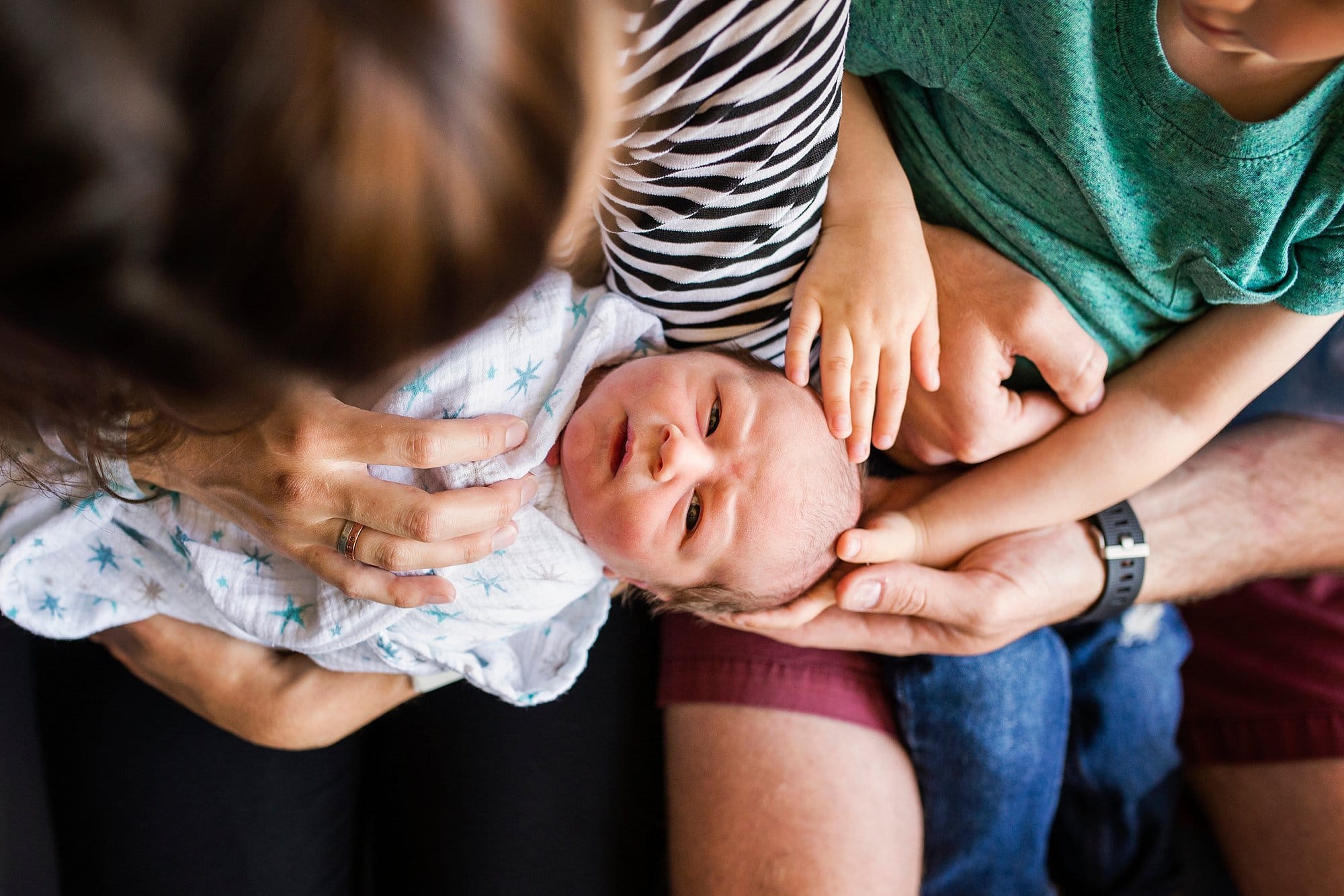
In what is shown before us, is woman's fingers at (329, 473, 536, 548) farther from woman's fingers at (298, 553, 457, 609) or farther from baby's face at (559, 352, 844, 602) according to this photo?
baby's face at (559, 352, 844, 602)

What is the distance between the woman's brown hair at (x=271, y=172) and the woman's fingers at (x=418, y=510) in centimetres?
35

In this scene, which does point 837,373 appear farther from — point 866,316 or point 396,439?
point 396,439

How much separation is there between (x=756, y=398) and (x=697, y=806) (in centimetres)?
65

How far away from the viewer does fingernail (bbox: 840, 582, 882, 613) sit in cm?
122

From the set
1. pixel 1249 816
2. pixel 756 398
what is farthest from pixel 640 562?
pixel 1249 816

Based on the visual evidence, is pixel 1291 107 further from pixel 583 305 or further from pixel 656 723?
pixel 656 723

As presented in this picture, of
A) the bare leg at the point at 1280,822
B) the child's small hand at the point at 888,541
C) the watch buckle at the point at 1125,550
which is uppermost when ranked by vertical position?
the child's small hand at the point at 888,541

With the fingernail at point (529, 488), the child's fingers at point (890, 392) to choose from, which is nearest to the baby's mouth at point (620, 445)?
the fingernail at point (529, 488)

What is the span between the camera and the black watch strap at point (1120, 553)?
4.45ft

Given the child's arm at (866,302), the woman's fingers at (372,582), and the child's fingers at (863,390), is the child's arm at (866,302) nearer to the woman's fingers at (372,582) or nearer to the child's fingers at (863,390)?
the child's fingers at (863,390)

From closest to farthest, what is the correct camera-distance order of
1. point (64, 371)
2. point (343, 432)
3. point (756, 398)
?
1. point (64, 371)
2. point (343, 432)
3. point (756, 398)

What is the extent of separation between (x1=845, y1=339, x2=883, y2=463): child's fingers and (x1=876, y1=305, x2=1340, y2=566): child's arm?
6.1 inches

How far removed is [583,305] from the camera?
1199mm

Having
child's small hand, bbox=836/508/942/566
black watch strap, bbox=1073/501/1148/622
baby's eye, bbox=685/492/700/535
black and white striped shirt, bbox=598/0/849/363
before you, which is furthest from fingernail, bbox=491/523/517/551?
black watch strap, bbox=1073/501/1148/622
